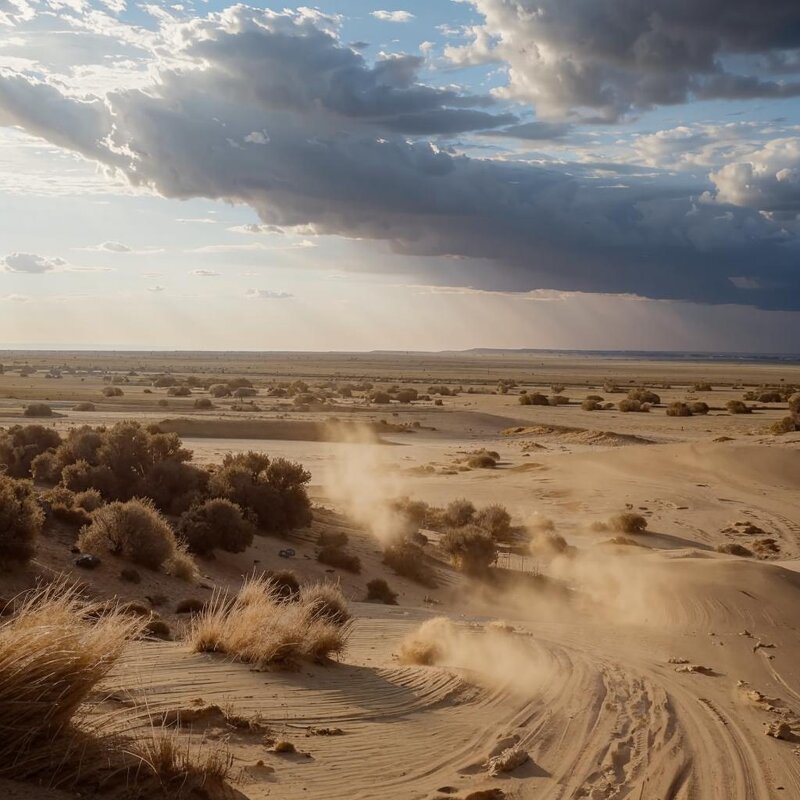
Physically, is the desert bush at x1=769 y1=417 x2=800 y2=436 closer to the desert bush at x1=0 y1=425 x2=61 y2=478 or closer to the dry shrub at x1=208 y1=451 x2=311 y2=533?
the dry shrub at x1=208 y1=451 x2=311 y2=533

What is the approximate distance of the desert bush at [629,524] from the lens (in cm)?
2742

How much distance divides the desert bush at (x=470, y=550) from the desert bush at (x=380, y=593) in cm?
345

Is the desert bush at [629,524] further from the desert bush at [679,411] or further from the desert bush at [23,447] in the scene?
the desert bush at [679,411]

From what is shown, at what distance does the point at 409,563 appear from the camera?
2166cm

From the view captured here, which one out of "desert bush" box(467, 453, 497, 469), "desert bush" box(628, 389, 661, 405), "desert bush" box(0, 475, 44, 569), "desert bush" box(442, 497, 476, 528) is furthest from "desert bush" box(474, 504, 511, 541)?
"desert bush" box(628, 389, 661, 405)

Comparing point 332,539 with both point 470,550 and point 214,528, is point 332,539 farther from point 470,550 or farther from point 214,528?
point 214,528

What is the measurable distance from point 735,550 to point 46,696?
2353 centimetres

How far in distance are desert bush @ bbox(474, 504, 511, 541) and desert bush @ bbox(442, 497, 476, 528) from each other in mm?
273

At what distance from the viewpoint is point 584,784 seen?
802cm

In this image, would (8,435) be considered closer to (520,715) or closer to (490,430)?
(520,715)

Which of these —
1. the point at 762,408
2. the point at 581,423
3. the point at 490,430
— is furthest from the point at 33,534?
the point at 762,408

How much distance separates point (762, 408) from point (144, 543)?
62.8 meters

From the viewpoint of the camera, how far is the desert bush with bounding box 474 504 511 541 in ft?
84.8

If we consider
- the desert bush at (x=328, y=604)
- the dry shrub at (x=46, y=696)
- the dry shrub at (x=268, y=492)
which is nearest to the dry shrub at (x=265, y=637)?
the desert bush at (x=328, y=604)
